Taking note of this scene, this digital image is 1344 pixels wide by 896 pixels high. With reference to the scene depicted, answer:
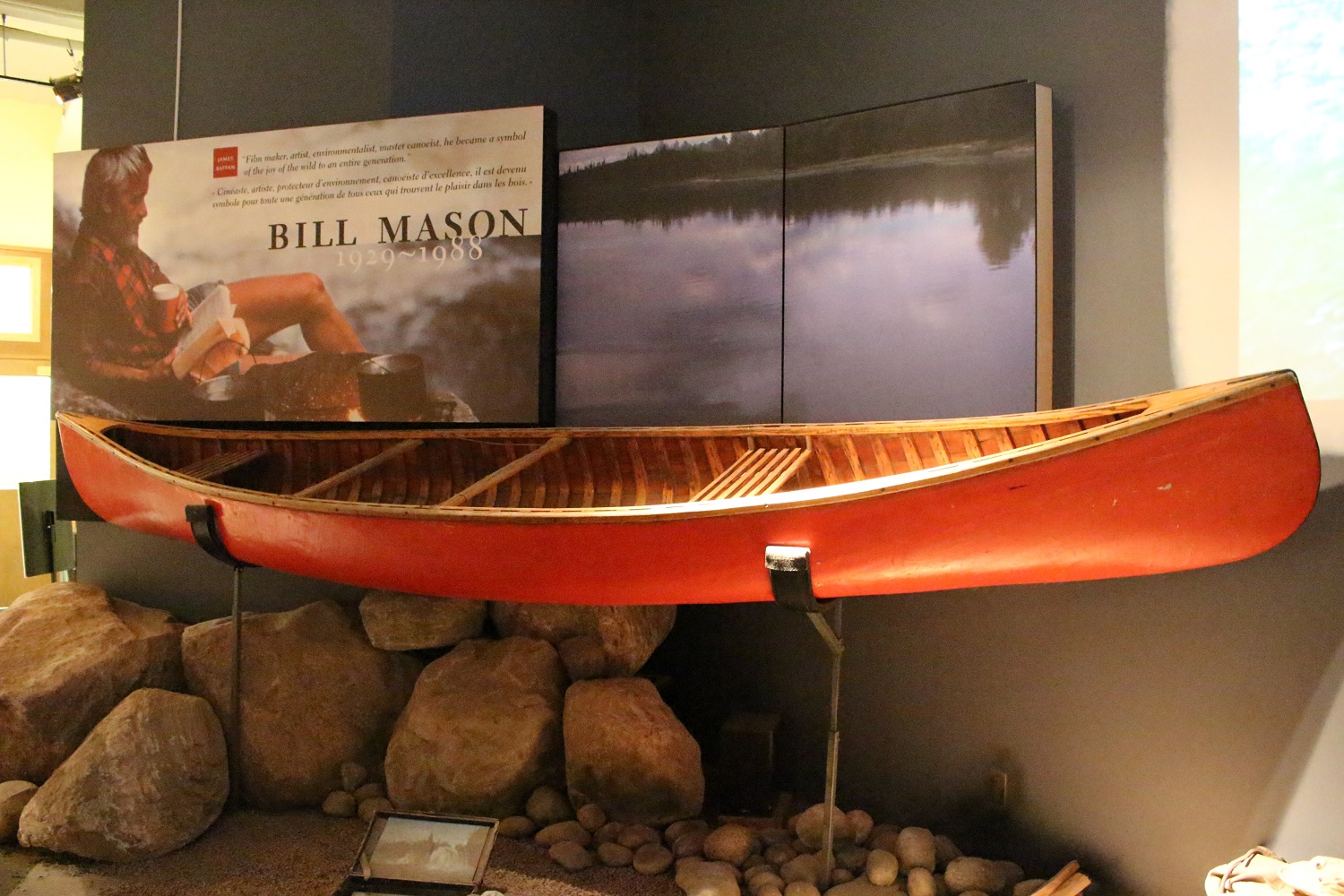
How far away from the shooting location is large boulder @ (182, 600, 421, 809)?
367cm

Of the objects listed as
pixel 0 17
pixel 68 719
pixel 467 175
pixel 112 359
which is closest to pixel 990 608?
pixel 467 175

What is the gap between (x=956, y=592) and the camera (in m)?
3.26

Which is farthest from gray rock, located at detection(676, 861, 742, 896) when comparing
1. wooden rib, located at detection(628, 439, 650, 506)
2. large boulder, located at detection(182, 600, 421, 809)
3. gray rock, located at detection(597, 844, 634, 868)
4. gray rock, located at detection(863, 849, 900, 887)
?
large boulder, located at detection(182, 600, 421, 809)

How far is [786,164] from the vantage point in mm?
3654

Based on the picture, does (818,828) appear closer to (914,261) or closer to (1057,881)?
(1057,881)

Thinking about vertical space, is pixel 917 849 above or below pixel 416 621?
below

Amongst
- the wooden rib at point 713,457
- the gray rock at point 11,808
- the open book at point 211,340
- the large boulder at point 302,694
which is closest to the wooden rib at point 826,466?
→ the wooden rib at point 713,457

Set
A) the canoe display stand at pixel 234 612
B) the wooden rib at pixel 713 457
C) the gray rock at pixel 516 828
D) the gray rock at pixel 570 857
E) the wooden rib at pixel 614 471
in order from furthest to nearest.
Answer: the wooden rib at pixel 614 471 → the canoe display stand at pixel 234 612 → the wooden rib at pixel 713 457 → the gray rock at pixel 516 828 → the gray rock at pixel 570 857

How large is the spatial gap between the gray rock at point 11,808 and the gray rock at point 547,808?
6.26ft

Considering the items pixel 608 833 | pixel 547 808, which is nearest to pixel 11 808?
pixel 547 808

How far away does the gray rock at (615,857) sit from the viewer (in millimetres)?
3123

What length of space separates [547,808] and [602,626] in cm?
72

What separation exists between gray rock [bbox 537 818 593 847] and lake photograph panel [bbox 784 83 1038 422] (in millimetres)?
1757

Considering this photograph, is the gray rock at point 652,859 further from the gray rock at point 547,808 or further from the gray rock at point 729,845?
the gray rock at point 547,808
